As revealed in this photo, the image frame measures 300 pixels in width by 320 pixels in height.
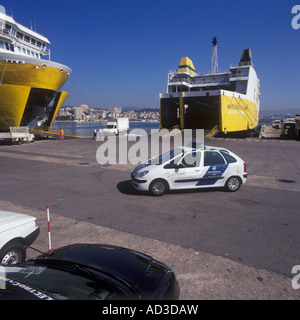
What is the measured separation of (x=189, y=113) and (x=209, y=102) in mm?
3138

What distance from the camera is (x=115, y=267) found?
294cm

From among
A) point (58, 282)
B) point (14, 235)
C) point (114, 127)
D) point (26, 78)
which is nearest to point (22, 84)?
point (26, 78)

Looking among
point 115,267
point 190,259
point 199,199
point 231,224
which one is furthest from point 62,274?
point 199,199

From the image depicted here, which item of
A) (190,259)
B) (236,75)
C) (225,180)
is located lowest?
(190,259)

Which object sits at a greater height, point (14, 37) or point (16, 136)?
point (14, 37)

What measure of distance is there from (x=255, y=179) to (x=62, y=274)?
9.69 metres

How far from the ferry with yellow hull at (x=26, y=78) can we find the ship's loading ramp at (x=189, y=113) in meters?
13.9

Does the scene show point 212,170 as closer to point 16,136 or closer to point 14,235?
point 14,235

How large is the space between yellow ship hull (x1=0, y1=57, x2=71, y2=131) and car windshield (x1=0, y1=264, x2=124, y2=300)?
90.9 feet

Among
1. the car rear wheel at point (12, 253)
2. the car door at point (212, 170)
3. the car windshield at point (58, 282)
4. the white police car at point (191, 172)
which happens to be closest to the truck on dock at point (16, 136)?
the white police car at point (191, 172)

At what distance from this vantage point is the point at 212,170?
8.48 metres

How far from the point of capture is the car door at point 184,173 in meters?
8.28
